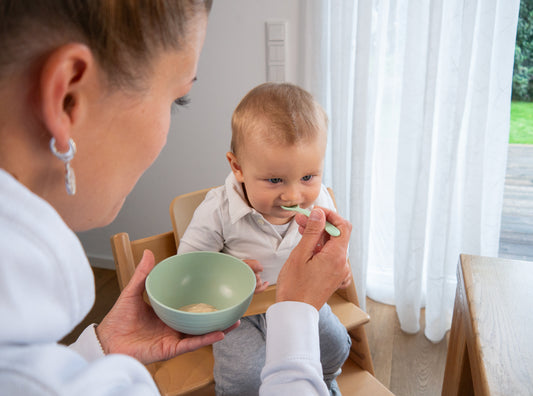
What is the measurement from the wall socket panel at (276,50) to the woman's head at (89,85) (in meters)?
1.34

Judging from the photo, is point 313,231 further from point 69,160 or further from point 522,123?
point 522,123

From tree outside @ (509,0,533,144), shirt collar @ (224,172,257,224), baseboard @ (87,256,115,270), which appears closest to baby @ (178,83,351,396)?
shirt collar @ (224,172,257,224)

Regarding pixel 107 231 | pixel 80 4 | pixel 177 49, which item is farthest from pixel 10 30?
pixel 107 231

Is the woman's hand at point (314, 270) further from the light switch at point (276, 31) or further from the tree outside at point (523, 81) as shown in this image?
the tree outside at point (523, 81)

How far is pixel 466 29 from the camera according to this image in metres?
1.49

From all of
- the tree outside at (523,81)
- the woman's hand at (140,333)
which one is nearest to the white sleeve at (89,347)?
the woman's hand at (140,333)

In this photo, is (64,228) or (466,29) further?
(466,29)

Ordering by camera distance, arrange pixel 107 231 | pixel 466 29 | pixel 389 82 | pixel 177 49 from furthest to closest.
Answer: pixel 107 231 < pixel 389 82 < pixel 466 29 < pixel 177 49

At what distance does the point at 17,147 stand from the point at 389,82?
1.55m

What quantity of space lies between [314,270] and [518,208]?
9.44ft

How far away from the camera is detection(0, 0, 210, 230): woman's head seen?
0.38 metres

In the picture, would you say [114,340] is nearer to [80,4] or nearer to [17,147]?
[17,147]

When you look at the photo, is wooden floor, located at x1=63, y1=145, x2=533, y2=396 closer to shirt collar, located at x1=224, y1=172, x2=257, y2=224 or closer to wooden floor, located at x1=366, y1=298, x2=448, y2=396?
wooden floor, located at x1=366, y1=298, x2=448, y2=396

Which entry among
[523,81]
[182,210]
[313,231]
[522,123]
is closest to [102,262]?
[182,210]
